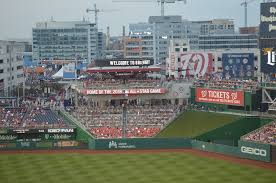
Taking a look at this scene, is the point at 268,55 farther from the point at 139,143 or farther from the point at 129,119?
the point at 129,119

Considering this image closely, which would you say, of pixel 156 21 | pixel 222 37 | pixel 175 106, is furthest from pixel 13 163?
pixel 156 21

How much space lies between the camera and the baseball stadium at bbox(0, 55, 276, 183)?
1390 inches

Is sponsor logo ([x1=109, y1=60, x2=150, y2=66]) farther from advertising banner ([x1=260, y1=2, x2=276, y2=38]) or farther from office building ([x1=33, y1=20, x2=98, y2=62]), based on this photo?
office building ([x1=33, y1=20, x2=98, y2=62])

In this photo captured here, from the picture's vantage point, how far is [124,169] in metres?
36.0

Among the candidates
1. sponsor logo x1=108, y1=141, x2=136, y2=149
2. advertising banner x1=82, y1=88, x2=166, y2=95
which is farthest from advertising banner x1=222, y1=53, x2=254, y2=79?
sponsor logo x1=108, y1=141, x2=136, y2=149

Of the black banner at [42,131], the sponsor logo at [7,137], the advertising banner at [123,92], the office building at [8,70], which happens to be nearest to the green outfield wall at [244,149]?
the advertising banner at [123,92]

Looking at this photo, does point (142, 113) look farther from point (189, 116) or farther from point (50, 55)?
point (50, 55)

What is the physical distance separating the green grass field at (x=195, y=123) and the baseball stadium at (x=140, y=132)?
0.09 metres

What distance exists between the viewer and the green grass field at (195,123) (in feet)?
146

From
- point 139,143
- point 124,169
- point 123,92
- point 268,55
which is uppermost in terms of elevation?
point 268,55

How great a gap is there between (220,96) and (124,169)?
1451 cm

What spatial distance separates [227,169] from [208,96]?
1379 cm

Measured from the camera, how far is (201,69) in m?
70.1

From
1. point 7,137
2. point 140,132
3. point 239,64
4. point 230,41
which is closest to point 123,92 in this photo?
point 140,132
